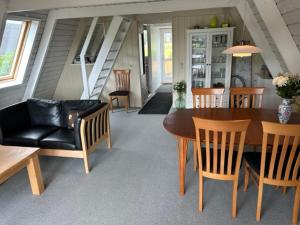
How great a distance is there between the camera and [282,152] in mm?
1746

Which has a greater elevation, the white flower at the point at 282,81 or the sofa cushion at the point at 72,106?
the white flower at the point at 282,81

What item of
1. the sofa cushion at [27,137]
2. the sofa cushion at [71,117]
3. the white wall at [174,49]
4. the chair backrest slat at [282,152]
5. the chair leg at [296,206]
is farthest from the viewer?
the white wall at [174,49]

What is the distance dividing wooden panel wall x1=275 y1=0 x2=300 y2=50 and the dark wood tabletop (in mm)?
814

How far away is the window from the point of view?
3963mm

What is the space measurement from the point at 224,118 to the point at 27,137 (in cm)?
253

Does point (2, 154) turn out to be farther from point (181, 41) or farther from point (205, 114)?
point (181, 41)

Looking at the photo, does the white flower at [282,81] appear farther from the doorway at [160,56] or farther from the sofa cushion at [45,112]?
the doorway at [160,56]

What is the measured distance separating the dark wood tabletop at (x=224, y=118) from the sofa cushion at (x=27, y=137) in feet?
5.70

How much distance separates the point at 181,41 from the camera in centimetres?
538

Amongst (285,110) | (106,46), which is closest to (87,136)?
(285,110)

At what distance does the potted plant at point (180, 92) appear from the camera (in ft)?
17.8

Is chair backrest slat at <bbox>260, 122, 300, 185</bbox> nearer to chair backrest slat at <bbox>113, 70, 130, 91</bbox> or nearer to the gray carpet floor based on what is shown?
the gray carpet floor

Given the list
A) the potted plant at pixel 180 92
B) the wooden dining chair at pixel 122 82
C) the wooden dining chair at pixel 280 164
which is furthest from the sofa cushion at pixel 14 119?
the potted plant at pixel 180 92

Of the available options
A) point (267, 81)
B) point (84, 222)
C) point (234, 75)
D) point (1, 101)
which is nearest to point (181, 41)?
point (234, 75)
